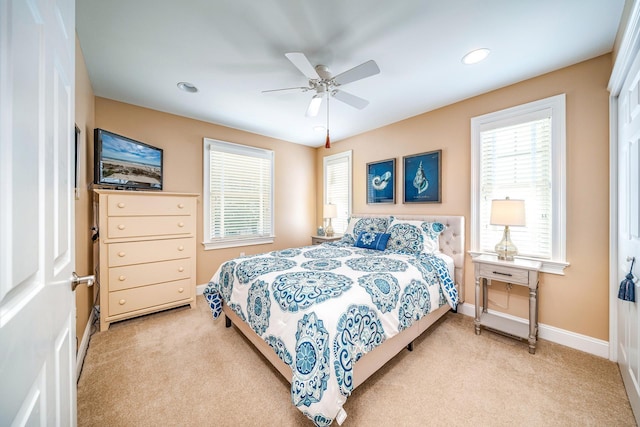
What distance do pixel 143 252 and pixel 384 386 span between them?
277 centimetres

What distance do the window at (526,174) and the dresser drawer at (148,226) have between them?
3495 mm

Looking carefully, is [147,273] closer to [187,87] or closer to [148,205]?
[148,205]

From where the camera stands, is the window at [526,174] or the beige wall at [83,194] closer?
the beige wall at [83,194]

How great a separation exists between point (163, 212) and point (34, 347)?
104 inches

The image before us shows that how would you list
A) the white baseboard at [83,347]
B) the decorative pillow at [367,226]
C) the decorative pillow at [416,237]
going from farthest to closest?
the decorative pillow at [367,226] → the decorative pillow at [416,237] → the white baseboard at [83,347]

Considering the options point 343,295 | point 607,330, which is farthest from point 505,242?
point 343,295

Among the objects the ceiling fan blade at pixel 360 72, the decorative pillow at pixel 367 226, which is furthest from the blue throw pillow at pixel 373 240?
the ceiling fan blade at pixel 360 72

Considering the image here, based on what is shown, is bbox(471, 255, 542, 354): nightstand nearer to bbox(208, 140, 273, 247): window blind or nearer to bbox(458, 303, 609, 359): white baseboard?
bbox(458, 303, 609, 359): white baseboard

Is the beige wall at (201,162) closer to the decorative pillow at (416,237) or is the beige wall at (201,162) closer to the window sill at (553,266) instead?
the decorative pillow at (416,237)

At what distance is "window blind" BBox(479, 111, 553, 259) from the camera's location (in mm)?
2393

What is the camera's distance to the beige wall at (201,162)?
3.06 metres

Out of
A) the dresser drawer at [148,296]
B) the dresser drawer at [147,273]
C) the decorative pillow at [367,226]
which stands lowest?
the dresser drawer at [148,296]

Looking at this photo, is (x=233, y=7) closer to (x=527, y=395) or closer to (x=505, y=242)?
(x=505, y=242)

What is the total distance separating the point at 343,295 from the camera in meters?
1.60
